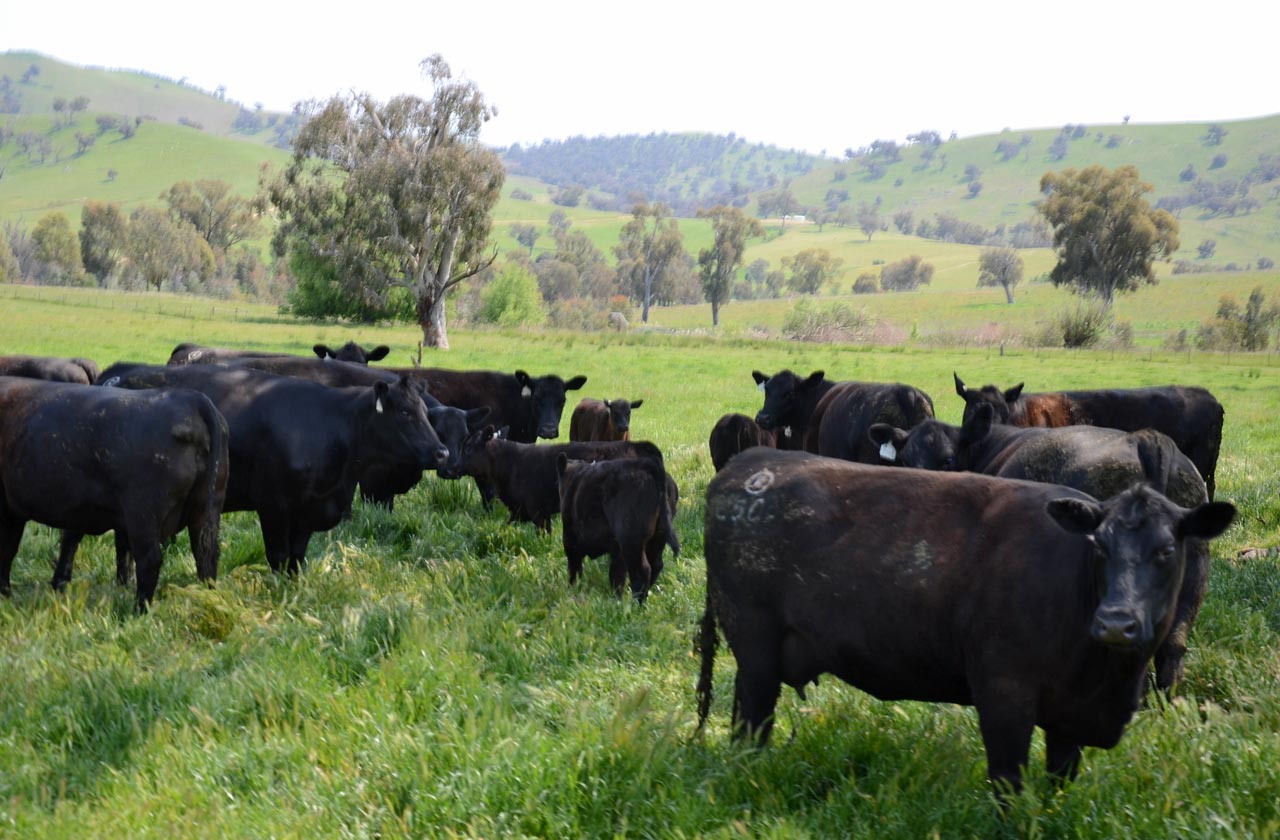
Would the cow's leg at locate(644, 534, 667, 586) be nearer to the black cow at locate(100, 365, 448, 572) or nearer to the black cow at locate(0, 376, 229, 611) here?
the black cow at locate(100, 365, 448, 572)

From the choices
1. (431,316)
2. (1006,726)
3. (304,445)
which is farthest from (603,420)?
(431,316)

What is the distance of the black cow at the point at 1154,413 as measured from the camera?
39.5 ft

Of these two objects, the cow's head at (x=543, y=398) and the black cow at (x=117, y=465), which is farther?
the cow's head at (x=543, y=398)

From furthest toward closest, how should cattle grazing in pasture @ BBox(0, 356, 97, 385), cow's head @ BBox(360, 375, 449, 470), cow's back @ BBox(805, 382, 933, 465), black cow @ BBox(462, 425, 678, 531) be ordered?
1. cattle grazing in pasture @ BBox(0, 356, 97, 385)
2. cow's back @ BBox(805, 382, 933, 465)
3. black cow @ BBox(462, 425, 678, 531)
4. cow's head @ BBox(360, 375, 449, 470)

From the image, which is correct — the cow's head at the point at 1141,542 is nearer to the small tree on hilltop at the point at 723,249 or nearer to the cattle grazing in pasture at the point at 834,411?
the cattle grazing in pasture at the point at 834,411

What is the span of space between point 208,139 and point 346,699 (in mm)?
211884

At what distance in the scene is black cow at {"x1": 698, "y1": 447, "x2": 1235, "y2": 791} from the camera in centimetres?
410

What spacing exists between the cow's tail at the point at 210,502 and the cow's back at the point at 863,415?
6.64 metres

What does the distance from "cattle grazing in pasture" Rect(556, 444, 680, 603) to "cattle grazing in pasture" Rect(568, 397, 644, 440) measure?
16.3ft

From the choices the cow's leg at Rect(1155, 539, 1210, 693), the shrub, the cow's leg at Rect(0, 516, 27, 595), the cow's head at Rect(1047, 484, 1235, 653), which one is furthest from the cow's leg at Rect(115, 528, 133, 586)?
the shrub

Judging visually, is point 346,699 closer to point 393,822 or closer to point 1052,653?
point 393,822

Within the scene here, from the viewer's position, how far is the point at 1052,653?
415cm

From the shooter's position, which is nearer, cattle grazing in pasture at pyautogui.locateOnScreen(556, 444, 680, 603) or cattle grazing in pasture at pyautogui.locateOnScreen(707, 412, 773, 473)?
cattle grazing in pasture at pyautogui.locateOnScreen(556, 444, 680, 603)

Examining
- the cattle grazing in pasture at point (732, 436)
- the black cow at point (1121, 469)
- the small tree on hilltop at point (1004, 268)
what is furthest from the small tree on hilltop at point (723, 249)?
the black cow at point (1121, 469)
